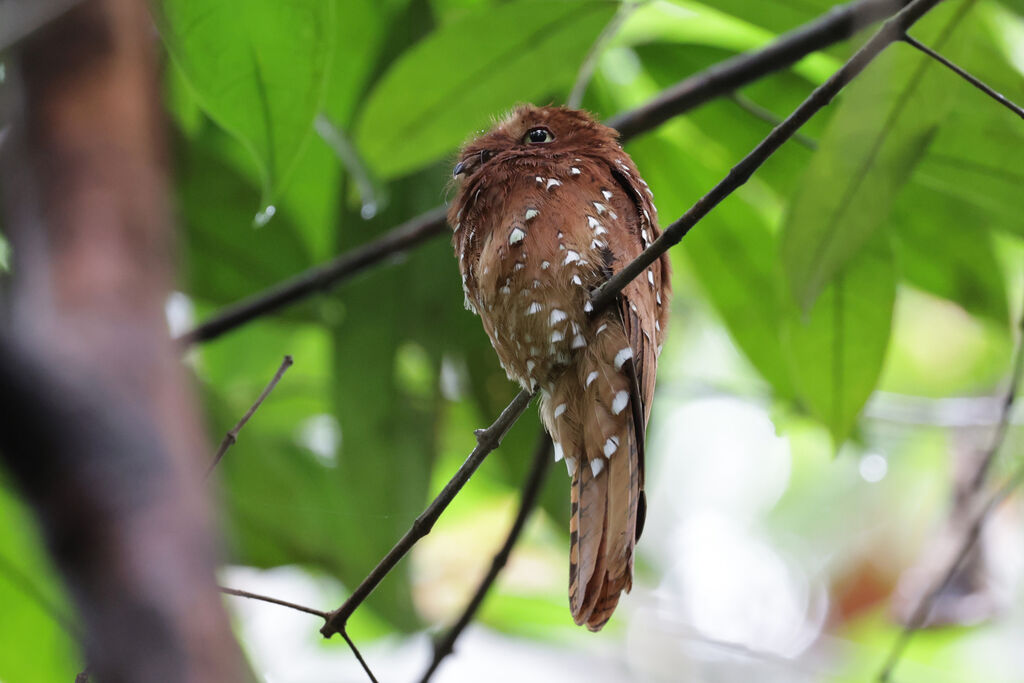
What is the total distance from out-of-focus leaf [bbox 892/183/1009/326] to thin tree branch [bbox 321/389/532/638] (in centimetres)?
130

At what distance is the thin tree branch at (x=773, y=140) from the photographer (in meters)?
1.01

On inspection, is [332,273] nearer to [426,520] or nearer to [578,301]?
[578,301]

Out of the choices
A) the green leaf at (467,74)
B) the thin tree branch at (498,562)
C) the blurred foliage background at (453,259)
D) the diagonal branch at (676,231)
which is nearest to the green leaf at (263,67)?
the blurred foliage background at (453,259)

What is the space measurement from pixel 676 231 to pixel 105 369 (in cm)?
73

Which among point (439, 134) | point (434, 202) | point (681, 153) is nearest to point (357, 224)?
point (434, 202)

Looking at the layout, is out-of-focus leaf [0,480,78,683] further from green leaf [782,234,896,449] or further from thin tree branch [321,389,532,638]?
green leaf [782,234,896,449]

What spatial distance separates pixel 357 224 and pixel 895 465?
296 centimetres

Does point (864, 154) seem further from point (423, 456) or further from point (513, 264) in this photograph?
point (423, 456)

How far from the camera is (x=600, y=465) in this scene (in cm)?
128

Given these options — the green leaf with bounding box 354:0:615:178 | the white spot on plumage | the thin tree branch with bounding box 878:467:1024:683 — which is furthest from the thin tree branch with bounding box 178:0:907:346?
the thin tree branch with bounding box 878:467:1024:683

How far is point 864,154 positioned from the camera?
1.66 meters

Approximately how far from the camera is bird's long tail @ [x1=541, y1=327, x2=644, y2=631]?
3.89 ft

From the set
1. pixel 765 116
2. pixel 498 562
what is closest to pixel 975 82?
pixel 765 116

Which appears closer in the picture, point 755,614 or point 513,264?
point 513,264
